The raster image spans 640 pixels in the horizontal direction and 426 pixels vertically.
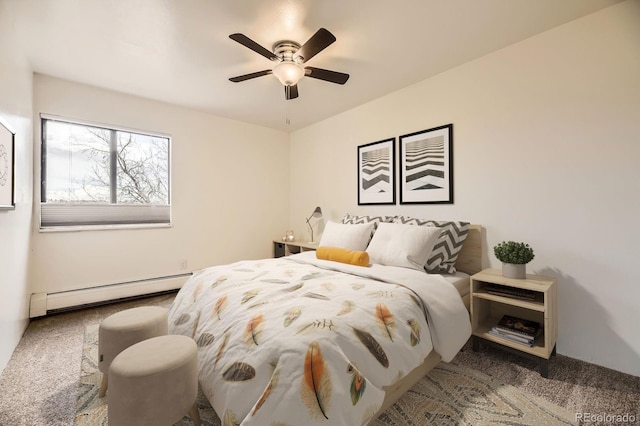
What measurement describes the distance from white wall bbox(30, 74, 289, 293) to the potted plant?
3.33 m

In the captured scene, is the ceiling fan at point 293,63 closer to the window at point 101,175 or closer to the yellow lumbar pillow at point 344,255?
the yellow lumbar pillow at point 344,255

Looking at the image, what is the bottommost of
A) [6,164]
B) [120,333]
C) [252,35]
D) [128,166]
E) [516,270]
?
[120,333]

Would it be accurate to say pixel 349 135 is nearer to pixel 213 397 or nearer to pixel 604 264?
pixel 604 264

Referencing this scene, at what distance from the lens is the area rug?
1.41 m

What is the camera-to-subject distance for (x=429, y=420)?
1.42m

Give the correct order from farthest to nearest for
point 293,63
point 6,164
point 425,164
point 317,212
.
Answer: point 317,212 < point 425,164 < point 293,63 < point 6,164

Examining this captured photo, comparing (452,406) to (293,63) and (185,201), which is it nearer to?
(293,63)

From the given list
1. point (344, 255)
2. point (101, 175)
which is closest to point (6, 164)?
point (101, 175)

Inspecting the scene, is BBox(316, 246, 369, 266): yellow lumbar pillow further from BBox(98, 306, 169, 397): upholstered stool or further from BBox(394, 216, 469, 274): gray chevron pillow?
BBox(98, 306, 169, 397): upholstered stool

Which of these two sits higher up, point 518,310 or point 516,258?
point 516,258

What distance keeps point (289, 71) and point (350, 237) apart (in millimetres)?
1587

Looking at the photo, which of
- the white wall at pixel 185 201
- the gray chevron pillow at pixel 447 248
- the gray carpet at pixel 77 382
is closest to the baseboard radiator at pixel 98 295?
the white wall at pixel 185 201

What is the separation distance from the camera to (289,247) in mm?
4219

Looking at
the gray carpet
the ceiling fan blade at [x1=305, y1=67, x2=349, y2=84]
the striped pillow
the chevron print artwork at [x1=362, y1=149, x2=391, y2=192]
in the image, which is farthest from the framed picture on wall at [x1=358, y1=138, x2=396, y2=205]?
the gray carpet
